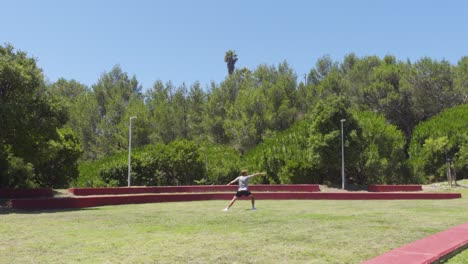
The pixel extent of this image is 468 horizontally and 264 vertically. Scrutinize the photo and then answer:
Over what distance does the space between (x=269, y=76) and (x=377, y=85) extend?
18388mm

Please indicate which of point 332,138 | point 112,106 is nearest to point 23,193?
→ point 332,138

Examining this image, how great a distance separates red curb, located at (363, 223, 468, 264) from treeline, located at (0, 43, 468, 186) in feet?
78.5

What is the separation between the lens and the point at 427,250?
6.52m

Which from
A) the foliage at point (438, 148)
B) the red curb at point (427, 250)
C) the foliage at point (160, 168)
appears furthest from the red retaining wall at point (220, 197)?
the foliage at point (438, 148)

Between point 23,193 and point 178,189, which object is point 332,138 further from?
point 23,193

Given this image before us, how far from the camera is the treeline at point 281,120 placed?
140 feet

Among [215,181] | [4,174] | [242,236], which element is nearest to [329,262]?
[242,236]

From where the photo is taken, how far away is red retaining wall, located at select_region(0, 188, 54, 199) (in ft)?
82.2

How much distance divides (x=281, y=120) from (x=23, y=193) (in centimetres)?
4661

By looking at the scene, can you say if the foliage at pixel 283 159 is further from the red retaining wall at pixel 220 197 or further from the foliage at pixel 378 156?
the red retaining wall at pixel 220 197

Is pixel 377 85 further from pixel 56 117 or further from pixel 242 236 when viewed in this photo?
pixel 242 236

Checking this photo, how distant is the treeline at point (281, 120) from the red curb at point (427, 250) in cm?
2391

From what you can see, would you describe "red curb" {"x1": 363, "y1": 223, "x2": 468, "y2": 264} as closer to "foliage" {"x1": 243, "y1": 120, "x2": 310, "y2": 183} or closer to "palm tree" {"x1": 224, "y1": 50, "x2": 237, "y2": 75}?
"foliage" {"x1": 243, "y1": 120, "x2": 310, "y2": 183}

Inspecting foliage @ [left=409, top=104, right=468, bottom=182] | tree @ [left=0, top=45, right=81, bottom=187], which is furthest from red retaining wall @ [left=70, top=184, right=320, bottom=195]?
foliage @ [left=409, top=104, right=468, bottom=182]
